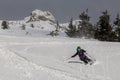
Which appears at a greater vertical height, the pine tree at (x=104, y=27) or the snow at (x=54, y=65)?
the pine tree at (x=104, y=27)

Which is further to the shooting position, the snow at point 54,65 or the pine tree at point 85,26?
the pine tree at point 85,26

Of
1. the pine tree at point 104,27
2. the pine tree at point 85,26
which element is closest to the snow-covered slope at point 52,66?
the pine tree at point 104,27

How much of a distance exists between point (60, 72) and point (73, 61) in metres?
4.92

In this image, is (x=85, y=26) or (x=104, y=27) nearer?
(x=104, y=27)

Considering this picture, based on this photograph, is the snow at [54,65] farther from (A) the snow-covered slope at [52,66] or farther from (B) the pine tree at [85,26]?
(B) the pine tree at [85,26]

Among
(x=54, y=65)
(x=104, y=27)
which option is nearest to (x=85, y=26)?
(x=104, y=27)

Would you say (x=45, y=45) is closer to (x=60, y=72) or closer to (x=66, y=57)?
(x=66, y=57)

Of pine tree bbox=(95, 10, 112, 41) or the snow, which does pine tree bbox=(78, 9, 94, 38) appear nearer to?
pine tree bbox=(95, 10, 112, 41)

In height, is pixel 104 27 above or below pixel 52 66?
above

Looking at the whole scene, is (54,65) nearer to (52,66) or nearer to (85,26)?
(52,66)

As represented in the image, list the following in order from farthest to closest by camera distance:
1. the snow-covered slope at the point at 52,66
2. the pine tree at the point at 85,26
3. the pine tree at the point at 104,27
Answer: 1. the pine tree at the point at 85,26
2. the pine tree at the point at 104,27
3. the snow-covered slope at the point at 52,66

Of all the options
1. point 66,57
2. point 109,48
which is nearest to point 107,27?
point 109,48

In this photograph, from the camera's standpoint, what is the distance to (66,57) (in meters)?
27.5

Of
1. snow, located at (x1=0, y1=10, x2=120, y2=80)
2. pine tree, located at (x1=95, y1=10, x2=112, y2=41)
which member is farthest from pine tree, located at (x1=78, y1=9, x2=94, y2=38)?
snow, located at (x1=0, y1=10, x2=120, y2=80)
